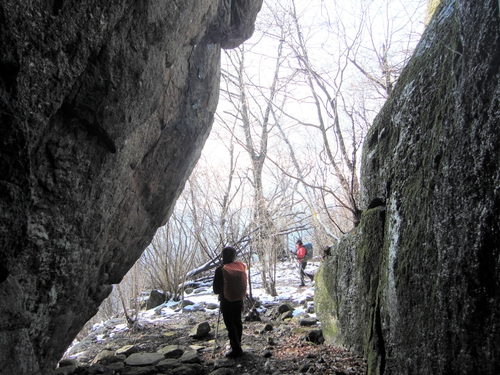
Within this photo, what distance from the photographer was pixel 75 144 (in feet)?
10.1

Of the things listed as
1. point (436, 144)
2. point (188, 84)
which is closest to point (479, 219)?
point (436, 144)

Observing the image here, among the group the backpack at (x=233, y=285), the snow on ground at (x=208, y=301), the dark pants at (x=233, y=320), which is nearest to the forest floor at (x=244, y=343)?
the snow on ground at (x=208, y=301)

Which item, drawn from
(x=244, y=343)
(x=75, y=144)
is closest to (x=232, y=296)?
(x=244, y=343)

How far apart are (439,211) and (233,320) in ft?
12.0

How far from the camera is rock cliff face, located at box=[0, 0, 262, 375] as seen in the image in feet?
7.56

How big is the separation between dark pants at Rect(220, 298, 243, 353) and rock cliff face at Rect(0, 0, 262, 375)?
5.24 ft

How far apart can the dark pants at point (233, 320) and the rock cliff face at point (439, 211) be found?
1.87m

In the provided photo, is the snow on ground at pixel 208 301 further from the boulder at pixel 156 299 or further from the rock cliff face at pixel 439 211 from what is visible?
the rock cliff face at pixel 439 211

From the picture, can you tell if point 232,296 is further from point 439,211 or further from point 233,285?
point 439,211

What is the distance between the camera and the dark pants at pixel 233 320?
16.6ft

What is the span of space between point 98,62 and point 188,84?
209cm

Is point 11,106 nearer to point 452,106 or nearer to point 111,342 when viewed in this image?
point 452,106

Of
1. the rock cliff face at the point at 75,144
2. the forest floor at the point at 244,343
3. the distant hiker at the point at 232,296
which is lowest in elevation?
the forest floor at the point at 244,343

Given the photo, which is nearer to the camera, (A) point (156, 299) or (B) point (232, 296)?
(B) point (232, 296)
